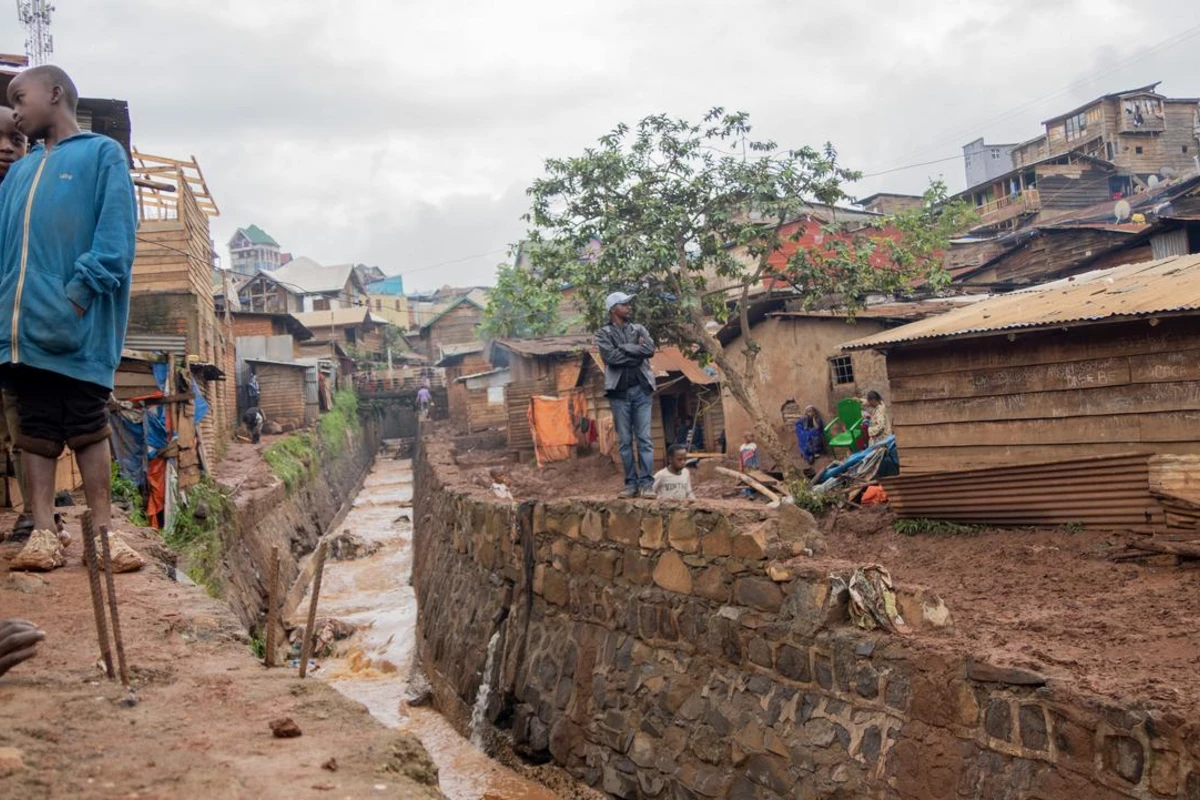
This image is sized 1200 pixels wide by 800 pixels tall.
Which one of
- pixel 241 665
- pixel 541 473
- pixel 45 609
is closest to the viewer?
pixel 241 665

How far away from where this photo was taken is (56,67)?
469 centimetres

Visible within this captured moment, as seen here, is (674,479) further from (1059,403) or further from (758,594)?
(1059,403)

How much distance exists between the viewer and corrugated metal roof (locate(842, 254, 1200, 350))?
346 inches

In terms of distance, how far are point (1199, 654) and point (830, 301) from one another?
11770mm

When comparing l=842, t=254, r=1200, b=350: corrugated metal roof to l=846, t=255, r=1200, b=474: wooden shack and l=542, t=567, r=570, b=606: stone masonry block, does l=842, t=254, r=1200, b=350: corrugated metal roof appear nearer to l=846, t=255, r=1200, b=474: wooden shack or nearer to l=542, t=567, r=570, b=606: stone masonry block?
l=846, t=255, r=1200, b=474: wooden shack

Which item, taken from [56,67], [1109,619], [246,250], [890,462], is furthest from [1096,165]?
[246,250]

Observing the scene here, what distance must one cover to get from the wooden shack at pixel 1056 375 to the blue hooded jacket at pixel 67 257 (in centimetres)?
832

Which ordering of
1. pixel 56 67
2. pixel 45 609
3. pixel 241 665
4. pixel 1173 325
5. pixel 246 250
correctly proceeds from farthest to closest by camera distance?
1. pixel 246 250
2. pixel 1173 325
3. pixel 56 67
4. pixel 45 609
5. pixel 241 665

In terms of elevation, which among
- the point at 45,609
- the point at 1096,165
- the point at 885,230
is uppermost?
the point at 1096,165

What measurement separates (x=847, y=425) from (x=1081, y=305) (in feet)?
19.2

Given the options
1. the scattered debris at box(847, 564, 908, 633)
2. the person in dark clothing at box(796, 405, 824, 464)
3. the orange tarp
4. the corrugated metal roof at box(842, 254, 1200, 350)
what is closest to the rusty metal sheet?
the corrugated metal roof at box(842, 254, 1200, 350)

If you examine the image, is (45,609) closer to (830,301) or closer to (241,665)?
(241,665)

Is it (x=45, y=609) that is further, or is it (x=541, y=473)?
(x=541, y=473)

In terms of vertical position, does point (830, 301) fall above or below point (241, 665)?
above
